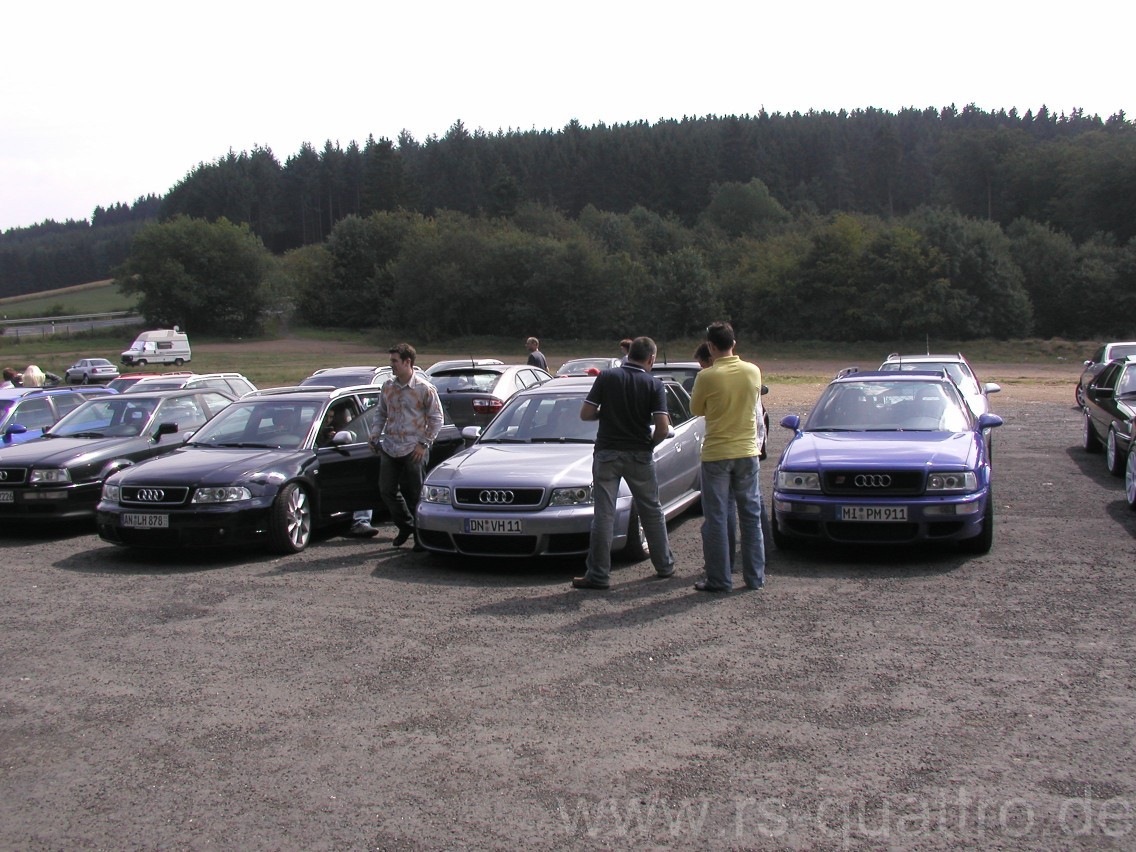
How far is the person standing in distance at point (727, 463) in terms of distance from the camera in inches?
301

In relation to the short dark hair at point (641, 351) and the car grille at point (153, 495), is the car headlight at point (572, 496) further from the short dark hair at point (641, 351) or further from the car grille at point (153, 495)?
the car grille at point (153, 495)

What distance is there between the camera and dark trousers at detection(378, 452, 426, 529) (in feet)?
32.0

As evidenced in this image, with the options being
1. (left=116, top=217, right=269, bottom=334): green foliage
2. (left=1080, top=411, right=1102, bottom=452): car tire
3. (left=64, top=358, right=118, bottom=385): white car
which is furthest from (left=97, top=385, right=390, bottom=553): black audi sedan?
(left=116, top=217, right=269, bottom=334): green foliage

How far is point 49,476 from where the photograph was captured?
11.0 m

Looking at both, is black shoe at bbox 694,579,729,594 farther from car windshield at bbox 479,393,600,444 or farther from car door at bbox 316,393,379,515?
car door at bbox 316,393,379,515

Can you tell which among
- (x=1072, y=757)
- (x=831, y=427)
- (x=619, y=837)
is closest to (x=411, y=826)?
(x=619, y=837)

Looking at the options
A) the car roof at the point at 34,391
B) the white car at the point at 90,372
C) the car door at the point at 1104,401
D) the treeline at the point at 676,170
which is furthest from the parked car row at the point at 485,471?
the treeline at the point at 676,170

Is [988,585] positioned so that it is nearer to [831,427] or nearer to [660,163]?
[831,427]

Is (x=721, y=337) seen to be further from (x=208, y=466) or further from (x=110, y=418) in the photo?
(x=110, y=418)

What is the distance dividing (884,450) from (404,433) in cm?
422

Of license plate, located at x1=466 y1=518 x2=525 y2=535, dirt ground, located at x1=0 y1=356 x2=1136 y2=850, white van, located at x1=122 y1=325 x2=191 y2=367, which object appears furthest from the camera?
white van, located at x1=122 y1=325 x2=191 y2=367

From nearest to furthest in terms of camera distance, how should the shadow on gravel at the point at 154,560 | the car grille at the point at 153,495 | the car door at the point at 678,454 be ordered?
the shadow on gravel at the point at 154,560 < the car grille at the point at 153,495 < the car door at the point at 678,454

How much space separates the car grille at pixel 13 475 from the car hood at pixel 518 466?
15.8 ft

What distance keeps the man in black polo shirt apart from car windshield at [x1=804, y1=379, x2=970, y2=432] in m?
2.66
